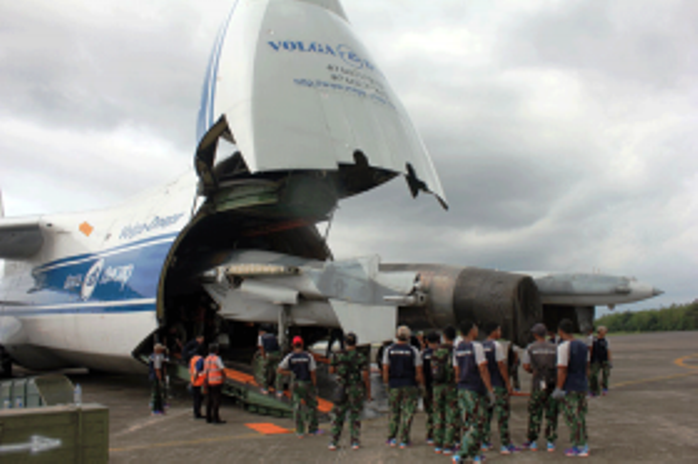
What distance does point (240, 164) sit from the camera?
409 inches

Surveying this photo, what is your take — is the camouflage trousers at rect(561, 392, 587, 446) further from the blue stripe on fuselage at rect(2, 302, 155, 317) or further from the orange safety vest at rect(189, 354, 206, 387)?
the blue stripe on fuselage at rect(2, 302, 155, 317)

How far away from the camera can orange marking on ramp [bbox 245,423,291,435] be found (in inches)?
316

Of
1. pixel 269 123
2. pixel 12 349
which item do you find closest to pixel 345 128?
pixel 269 123

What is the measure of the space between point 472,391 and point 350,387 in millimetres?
1625

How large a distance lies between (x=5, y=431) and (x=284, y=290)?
6.00 m

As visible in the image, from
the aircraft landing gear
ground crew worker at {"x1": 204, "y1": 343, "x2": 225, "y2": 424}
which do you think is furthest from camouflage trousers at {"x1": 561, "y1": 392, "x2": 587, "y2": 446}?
the aircraft landing gear

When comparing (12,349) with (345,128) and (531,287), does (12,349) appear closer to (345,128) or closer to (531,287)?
(345,128)

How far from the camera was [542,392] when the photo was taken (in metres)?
6.53

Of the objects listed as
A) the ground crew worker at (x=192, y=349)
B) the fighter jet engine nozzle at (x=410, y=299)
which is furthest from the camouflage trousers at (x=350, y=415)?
the ground crew worker at (x=192, y=349)

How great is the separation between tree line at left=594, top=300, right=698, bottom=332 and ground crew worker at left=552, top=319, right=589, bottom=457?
4706 centimetres

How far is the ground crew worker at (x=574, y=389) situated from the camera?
238 inches

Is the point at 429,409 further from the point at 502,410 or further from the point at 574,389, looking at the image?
the point at 574,389

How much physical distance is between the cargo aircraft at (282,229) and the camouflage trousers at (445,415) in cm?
204

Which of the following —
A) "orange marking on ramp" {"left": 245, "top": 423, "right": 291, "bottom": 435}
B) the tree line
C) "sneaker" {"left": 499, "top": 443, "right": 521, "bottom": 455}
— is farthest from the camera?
the tree line
